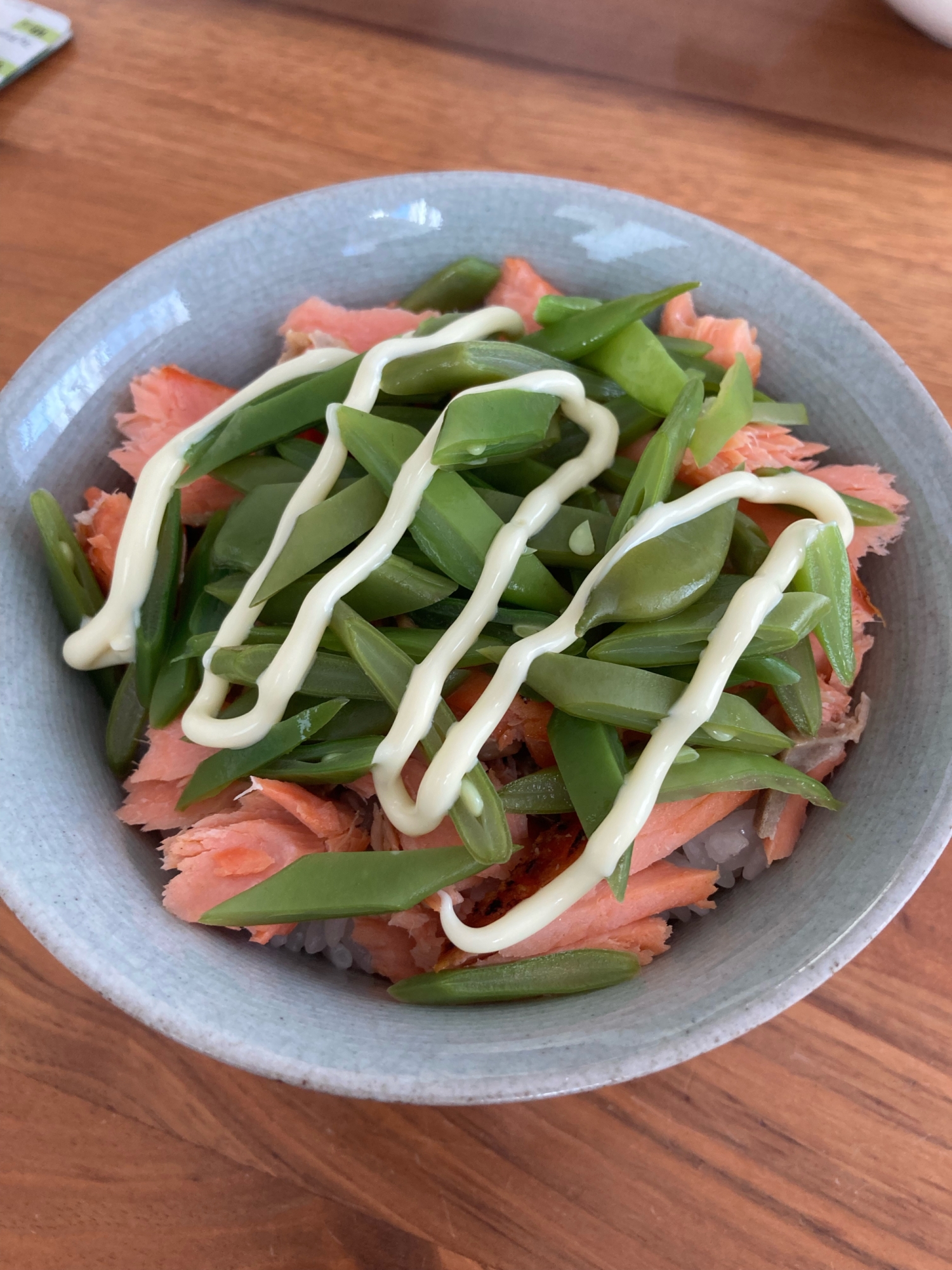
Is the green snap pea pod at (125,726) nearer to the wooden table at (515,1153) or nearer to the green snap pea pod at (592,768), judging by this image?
the wooden table at (515,1153)

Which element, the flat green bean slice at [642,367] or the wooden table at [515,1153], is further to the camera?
the flat green bean slice at [642,367]

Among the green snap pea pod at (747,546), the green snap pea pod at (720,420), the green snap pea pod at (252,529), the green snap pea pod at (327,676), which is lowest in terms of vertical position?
the green snap pea pod at (327,676)

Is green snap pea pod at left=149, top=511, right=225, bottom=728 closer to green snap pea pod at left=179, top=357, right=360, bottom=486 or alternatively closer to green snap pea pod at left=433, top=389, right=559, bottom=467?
green snap pea pod at left=179, top=357, right=360, bottom=486

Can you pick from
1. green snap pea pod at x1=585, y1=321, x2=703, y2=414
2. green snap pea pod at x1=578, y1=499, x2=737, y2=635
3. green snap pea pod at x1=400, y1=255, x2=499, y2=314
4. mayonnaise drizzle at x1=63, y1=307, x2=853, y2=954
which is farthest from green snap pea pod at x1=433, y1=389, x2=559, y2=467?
green snap pea pod at x1=400, y1=255, x2=499, y2=314

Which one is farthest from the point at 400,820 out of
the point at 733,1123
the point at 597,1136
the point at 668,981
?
the point at 733,1123

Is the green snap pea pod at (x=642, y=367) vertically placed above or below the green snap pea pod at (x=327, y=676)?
above

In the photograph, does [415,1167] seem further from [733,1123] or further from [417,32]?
[417,32]

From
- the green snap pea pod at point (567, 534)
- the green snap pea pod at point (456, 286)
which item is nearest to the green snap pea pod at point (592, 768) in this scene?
the green snap pea pod at point (567, 534)
